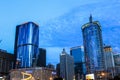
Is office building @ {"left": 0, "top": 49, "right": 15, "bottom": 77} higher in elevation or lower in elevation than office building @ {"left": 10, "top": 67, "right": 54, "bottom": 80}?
higher

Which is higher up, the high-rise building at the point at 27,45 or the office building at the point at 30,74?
the high-rise building at the point at 27,45

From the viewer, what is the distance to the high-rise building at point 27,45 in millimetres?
173375

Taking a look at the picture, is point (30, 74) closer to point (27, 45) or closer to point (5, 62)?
point (5, 62)

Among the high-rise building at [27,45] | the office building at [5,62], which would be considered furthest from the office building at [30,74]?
the high-rise building at [27,45]

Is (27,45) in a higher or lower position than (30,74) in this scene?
higher

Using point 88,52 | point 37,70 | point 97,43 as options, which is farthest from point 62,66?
point 37,70

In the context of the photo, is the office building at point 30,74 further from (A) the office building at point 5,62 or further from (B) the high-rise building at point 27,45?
(B) the high-rise building at point 27,45

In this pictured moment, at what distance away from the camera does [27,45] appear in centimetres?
17400

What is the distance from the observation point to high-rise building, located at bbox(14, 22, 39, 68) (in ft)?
569

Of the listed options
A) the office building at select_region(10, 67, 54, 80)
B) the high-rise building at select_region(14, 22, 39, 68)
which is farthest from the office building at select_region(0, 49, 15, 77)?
the office building at select_region(10, 67, 54, 80)

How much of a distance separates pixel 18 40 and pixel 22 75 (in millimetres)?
74504

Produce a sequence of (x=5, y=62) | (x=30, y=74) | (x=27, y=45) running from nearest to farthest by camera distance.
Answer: (x=30, y=74) < (x=5, y=62) < (x=27, y=45)

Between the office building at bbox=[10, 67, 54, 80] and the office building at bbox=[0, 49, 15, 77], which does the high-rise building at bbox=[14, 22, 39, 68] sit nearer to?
the office building at bbox=[0, 49, 15, 77]

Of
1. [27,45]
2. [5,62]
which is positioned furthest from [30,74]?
[27,45]
